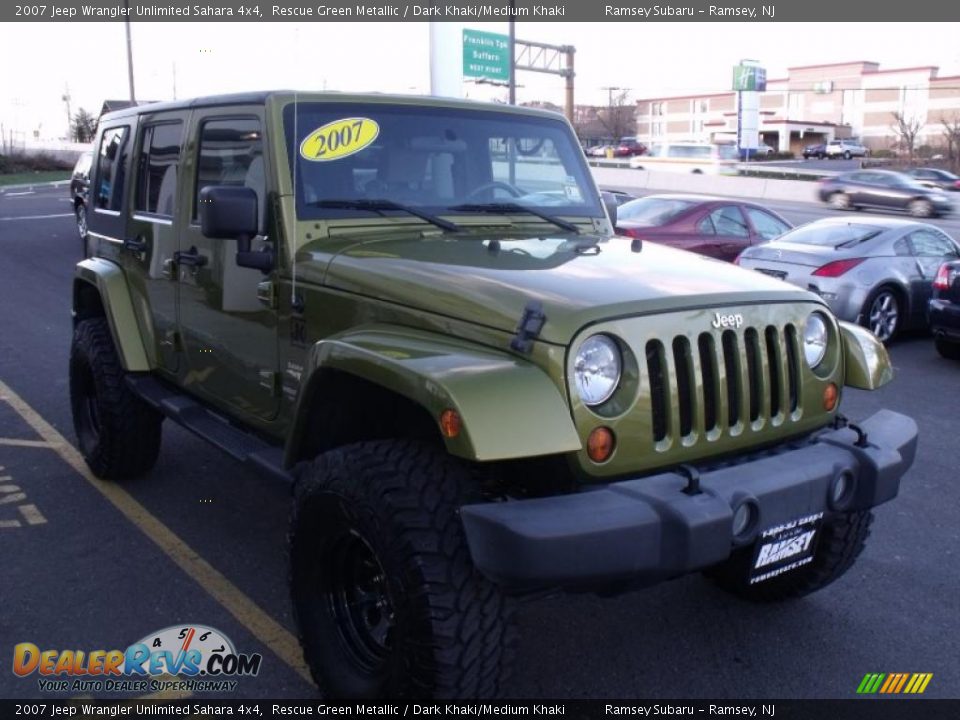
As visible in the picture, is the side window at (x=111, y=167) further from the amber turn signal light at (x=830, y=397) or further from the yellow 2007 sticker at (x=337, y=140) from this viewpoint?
the amber turn signal light at (x=830, y=397)

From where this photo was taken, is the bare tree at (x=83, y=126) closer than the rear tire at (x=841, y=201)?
No

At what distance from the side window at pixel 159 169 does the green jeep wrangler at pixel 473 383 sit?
60mm

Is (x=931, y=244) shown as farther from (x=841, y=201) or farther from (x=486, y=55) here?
(x=841, y=201)

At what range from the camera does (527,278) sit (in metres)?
3.31

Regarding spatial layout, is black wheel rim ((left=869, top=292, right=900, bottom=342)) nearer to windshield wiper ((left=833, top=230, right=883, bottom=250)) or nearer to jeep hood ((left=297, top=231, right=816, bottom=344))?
windshield wiper ((left=833, top=230, right=883, bottom=250))

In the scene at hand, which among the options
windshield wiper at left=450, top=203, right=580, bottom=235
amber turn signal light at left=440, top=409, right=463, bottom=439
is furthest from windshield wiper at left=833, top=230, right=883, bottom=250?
amber turn signal light at left=440, top=409, right=463, bottom=439

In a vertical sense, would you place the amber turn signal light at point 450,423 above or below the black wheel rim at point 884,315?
above

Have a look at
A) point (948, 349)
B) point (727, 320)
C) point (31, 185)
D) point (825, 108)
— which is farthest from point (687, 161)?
point (825, 108)

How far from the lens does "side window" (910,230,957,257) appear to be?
10.9 m

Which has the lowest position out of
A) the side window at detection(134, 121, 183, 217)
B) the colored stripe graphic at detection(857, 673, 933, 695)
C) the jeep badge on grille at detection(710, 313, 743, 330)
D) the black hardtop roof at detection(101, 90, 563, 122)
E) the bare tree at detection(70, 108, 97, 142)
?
the colored stripe graphic at detection(857, 673, 933, 695)

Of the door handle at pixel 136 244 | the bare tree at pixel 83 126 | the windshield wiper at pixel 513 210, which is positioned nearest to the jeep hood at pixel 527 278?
the windshield wiper at pixel 513 210

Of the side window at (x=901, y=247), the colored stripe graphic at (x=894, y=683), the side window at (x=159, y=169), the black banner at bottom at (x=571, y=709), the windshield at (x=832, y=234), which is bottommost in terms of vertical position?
the colored stripe graphic at (x=894, y=683)

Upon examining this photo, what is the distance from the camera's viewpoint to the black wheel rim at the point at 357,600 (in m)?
3.24

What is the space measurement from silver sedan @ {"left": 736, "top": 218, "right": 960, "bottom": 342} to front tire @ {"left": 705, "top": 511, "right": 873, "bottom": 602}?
6.46m
